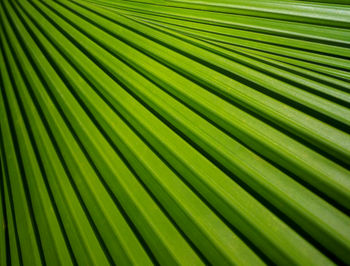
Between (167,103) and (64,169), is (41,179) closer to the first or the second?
(64,169)

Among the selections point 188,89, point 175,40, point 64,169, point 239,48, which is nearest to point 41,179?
point 64,169

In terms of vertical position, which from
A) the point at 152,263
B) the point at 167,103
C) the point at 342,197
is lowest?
the point at 152,263

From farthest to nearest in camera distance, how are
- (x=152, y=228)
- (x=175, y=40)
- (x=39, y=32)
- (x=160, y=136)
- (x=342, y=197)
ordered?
(x=39, y=32) → (x=175, y=40) → (x=160, y=136) → (x=152, y=228) → (x=342, y=197)

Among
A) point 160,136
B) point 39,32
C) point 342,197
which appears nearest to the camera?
point 342,197

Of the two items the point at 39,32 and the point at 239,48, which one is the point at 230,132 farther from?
the point at 39,32

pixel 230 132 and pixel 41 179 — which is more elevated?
pixel 230 132

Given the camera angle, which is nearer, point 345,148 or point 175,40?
point 345,148
